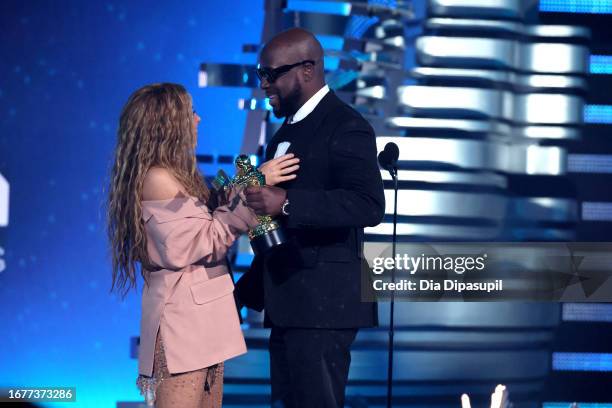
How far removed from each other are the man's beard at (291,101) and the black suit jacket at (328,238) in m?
0.07

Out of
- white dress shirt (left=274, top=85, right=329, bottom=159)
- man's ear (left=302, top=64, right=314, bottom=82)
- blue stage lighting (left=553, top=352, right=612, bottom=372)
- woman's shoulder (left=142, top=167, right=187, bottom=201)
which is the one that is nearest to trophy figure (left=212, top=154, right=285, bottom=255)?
woman's shoulder (left=142, top=167, right=187, bottom=201)

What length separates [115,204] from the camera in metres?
2.86

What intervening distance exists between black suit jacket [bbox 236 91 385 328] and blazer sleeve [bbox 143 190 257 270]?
5.8 inches

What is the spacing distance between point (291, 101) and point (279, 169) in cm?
32

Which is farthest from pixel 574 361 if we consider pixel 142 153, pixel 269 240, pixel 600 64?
pixel 142 153

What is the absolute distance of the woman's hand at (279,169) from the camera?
9.36ft

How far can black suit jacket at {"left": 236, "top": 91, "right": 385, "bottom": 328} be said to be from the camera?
2885 millimetres

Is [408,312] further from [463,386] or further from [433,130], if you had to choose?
[433,130]

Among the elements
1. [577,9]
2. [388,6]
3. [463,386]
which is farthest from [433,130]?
[463,386]

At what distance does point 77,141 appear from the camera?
4652 millimetres

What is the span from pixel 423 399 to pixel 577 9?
2159mm

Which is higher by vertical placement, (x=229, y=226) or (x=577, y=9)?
(x=577, y=9)

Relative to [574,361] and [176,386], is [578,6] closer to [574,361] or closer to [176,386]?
[574,361]

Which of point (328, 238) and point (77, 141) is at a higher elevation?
point (77, 141)
